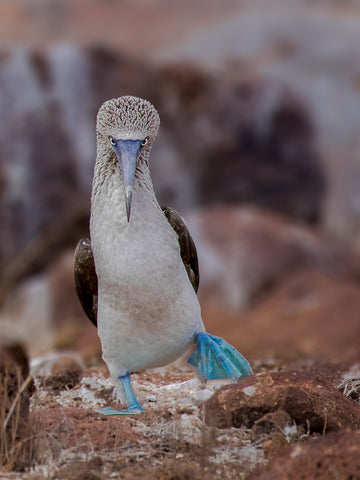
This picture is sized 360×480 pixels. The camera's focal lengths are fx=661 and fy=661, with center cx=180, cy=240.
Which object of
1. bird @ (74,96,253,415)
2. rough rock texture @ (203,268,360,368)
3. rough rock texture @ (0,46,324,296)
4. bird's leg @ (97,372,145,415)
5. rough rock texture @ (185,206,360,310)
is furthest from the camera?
rough rock texture @ (0,46,324,296)

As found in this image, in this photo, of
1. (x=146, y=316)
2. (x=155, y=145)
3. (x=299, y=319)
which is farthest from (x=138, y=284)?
(x=155, y=145)

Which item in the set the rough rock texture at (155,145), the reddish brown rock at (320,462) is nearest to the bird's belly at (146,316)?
the reddish brown rock at (320,462)

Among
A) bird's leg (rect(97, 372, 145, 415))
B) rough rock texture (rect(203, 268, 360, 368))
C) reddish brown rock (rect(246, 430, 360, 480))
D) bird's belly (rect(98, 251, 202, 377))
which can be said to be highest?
bird's belly (rect(98, 251, 202, 377))

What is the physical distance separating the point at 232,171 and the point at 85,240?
10.2 metres

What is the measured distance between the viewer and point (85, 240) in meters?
4.78

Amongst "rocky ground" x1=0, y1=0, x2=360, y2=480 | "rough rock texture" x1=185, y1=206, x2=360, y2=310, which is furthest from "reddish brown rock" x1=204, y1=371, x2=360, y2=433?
"rough rock texture" x1=185, y1=206, x2=360, y2=310

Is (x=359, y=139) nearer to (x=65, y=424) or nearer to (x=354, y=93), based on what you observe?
(x=354, y=93)

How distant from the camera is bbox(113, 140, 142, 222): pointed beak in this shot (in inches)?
157

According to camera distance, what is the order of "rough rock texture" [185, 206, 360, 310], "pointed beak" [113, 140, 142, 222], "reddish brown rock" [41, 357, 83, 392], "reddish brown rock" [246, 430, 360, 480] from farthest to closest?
"rough rock texture" [185, 206, 360, 310]
"reddish brown rock" [41, 357, 83, 392]
"pointed beak" [113, 140, 142, 222]
"reddish brown rock" [246, 430, 360, 480]

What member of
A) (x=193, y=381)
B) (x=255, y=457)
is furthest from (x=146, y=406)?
(x=255, y=457)

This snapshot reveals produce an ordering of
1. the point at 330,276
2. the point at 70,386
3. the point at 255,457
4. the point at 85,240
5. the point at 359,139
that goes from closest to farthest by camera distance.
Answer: the point at 255,457 < the point at 85,240 < the point at 70,386 < the point at 330,276 < the point at 359,139

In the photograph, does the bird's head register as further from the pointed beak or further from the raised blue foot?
the raised blue foot

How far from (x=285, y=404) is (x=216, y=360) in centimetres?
61

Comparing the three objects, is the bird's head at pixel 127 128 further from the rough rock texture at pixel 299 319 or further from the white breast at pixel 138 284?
the rough rock texture at pixel 299 319
